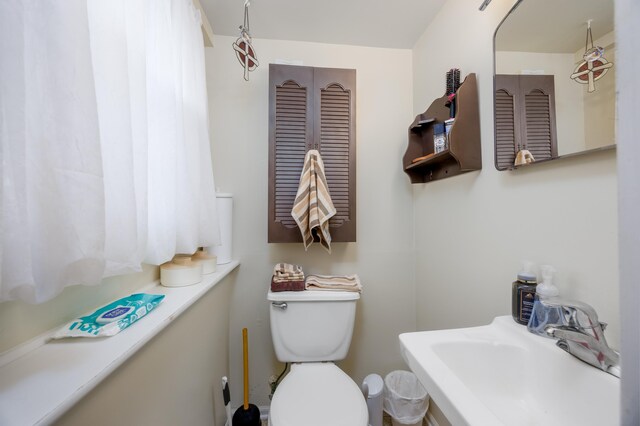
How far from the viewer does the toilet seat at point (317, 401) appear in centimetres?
80

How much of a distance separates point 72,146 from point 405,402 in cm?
153

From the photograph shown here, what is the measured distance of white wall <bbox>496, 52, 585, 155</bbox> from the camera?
24.0 inches

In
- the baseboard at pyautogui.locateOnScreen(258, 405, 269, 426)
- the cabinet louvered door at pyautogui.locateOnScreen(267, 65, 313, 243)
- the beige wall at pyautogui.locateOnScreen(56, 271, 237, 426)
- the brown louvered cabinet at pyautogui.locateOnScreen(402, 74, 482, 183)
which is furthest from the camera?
the baseboard at pyautogui.locateOnScreen(258, 405, 269, 426)

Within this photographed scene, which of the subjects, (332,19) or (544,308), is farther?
(332,19)

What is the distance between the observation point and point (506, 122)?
81 centimetres

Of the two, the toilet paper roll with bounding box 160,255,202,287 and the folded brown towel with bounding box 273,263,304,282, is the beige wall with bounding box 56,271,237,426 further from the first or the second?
the folded brown towel with bounding box 273,263,304,282

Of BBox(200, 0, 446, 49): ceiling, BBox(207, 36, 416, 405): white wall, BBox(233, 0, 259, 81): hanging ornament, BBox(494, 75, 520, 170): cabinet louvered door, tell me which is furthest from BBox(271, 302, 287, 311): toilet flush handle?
BBox(200, 0, 446, 49): ceiling

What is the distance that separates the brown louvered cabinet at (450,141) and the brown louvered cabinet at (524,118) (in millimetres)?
103

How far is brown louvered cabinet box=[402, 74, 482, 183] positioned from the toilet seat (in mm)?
1009

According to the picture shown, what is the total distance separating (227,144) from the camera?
137 cm

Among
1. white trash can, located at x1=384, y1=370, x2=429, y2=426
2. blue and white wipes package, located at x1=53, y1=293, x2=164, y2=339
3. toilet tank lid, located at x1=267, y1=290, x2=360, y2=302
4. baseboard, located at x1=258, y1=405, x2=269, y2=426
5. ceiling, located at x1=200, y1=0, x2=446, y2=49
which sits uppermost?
ceiling, located at x1=200, y1=0, x2=446, y2=49

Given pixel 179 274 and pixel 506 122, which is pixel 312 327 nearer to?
pixel 179 274

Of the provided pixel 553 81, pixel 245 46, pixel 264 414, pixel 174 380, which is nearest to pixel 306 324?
pixel 174 380

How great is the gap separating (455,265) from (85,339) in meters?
1.30
